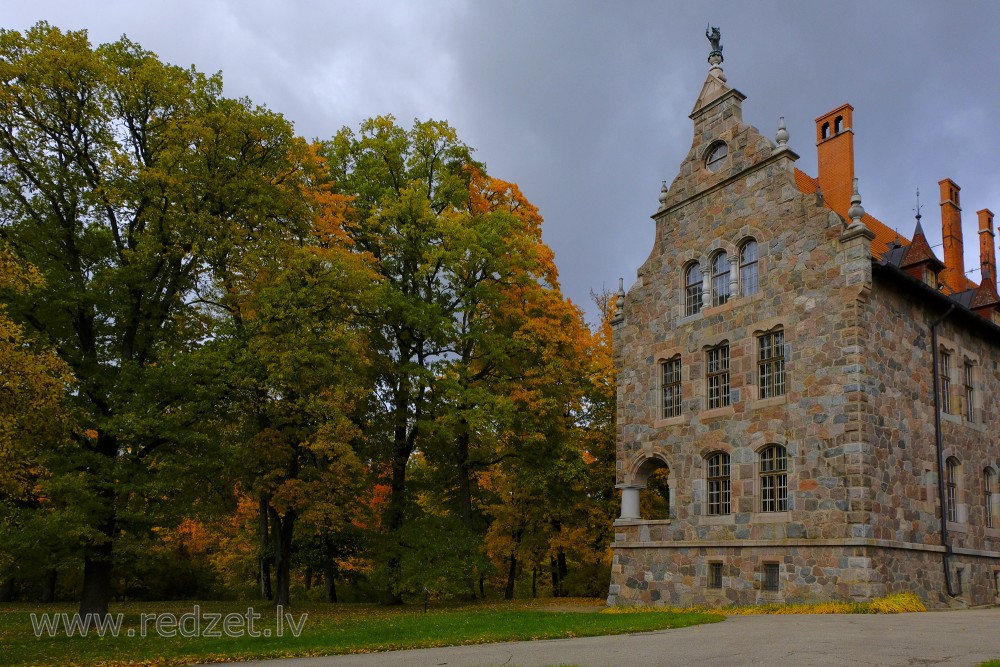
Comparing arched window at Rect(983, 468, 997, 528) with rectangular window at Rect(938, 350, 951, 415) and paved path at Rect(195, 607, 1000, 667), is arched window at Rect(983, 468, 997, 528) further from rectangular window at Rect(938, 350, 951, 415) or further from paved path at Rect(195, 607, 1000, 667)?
paved path at Rect(195, 607, 1000, 667)

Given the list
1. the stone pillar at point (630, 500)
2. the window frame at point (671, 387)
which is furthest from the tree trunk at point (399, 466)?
the window frame at point (671, 387)

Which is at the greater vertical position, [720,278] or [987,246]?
[987,246]

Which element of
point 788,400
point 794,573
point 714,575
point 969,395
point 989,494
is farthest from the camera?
point 969,395

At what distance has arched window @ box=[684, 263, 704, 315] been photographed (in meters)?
24.0

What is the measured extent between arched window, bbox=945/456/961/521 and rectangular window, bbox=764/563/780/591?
17.4 feet

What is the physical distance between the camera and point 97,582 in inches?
776

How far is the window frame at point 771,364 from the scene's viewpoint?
2098 centimetres

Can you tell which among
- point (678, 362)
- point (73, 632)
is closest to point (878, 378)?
point (678, 362)

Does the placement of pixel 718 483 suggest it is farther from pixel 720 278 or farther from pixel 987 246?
pixel 987 246

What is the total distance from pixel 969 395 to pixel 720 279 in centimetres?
784

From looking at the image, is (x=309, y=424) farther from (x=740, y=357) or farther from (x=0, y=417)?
(x=740, y=357)

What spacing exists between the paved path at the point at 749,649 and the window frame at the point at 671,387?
976cm

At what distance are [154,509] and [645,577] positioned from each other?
1279 cm

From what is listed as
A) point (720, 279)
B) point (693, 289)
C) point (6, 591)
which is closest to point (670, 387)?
point (693, 289)
